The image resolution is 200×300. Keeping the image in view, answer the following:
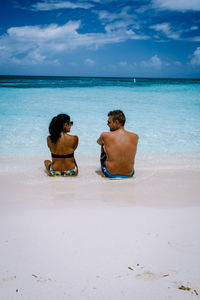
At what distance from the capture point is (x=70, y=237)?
6.45 ft

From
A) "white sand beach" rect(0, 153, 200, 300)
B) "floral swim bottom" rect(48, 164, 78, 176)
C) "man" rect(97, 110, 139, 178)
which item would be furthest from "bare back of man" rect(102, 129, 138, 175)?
"floral swim bottom" rect(48, 164, 78, 176)

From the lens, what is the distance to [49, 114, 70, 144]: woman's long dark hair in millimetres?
3656

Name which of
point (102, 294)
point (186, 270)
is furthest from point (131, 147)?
point (102, 294)

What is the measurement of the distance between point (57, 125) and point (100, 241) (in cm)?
216

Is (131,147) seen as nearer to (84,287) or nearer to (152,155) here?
(152,155)

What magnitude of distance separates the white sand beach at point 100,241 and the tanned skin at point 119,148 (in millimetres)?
435

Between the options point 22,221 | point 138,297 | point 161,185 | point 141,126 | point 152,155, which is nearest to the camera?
point 138,297

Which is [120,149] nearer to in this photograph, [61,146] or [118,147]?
Answer: [118,147]

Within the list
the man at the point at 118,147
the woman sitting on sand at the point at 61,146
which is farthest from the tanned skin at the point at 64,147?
the man at the point at 118,147

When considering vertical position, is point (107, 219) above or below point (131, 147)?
below

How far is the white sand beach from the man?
1.41 ft

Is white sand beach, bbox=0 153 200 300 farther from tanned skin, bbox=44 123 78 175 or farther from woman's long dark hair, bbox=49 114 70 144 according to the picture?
woman's long dark hair, bbox=49 114 70 144

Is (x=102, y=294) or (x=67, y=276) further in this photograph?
(x=67, y=276)

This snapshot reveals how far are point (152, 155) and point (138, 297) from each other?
4.37 m
